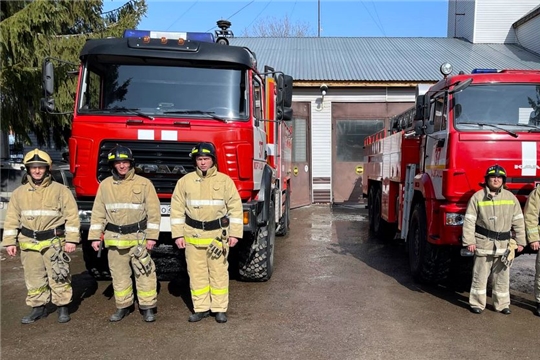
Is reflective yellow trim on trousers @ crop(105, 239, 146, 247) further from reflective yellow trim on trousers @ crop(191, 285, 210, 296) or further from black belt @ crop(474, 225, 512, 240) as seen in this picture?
black belt @ crop(474, 225, 512, 240)

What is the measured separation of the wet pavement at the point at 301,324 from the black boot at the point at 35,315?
0.24 ft

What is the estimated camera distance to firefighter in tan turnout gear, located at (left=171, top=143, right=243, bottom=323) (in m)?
4.83

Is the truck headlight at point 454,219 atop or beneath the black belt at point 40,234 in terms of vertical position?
atop

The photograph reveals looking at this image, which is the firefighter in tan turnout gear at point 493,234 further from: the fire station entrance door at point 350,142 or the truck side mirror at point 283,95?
the fire station entrance door at point 350,142

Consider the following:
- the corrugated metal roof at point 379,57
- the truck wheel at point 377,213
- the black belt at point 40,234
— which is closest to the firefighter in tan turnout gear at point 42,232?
the black belt at point 40,234

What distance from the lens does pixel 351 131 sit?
55.4ft

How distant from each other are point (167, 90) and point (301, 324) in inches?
119

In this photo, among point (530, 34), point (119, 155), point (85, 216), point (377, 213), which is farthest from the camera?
point (530, 34)

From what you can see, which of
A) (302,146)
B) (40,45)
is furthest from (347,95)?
(40,45)

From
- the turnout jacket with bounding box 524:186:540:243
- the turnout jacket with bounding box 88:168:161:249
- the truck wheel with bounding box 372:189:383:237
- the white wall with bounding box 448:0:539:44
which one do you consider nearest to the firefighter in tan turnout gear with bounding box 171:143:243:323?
the turnout jacket with bounding box 88:168:161:249

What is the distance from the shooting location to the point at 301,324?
487cm

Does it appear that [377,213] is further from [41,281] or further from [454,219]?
[41,281]

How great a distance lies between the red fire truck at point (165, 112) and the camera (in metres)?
5.39

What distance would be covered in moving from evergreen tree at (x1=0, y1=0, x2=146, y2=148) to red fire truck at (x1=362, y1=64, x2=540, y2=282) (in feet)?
17.8
